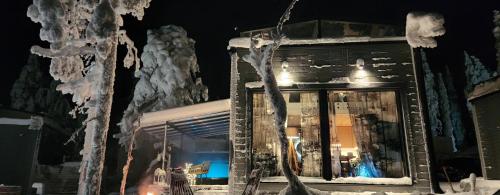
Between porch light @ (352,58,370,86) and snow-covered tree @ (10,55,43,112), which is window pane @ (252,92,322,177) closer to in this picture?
porch light @ (352,58,370,86)

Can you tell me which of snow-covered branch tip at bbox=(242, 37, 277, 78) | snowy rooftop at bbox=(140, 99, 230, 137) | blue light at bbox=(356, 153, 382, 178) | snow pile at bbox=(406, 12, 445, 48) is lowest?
blue light at bbox=(356, 153, 382, 178)

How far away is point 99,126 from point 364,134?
22.7 feet

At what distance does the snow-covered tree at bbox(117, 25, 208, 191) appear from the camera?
2169 centimetres

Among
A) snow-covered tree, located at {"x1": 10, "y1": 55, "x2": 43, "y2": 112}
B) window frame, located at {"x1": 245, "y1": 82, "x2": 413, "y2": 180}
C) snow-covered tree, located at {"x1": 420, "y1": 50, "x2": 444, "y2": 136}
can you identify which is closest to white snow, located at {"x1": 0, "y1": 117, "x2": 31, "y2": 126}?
window frame, located at {"x1": 245, "y1": 82, "x2": 413, "y2": 180}

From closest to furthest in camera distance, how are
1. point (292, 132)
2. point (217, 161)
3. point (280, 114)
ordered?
point (280, 114), point (292, 132), point (217, 161)

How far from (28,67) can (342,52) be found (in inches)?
1343

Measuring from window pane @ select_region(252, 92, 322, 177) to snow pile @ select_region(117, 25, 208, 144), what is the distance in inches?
532

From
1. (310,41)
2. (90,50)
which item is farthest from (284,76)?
(90,50)

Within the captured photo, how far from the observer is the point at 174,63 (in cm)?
2209

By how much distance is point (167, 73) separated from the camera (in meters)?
21.9


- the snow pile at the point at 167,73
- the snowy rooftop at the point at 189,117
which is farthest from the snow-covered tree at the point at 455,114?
the snowy rooftop at the point at 189,117

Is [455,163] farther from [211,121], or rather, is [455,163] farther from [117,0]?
[117,0]

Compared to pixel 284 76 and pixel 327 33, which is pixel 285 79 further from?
pixel 327 33

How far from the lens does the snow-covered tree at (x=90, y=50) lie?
341 inches
